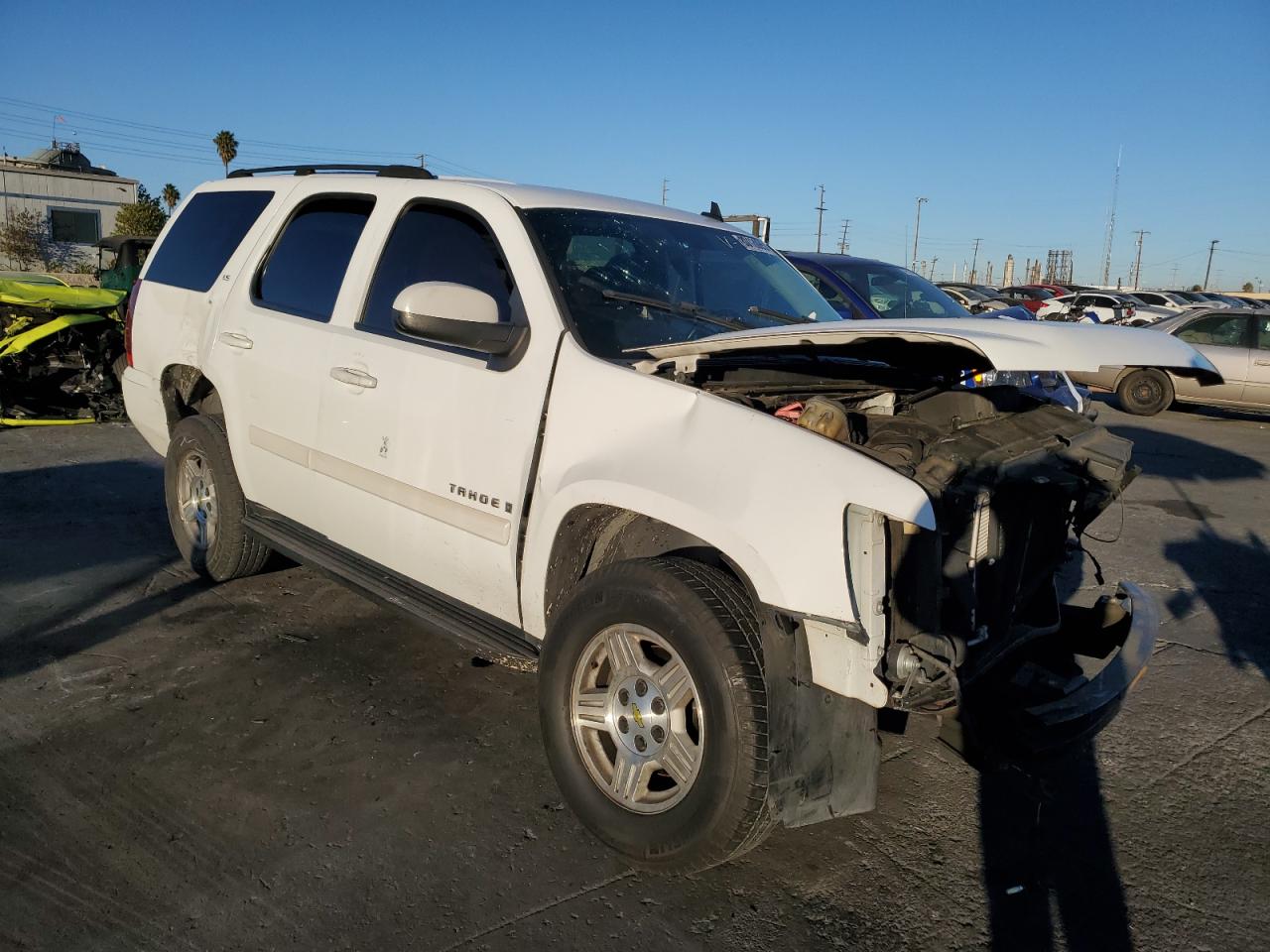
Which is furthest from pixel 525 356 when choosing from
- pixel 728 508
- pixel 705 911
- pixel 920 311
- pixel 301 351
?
pixel 920 311

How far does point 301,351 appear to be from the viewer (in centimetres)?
421

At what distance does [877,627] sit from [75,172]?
190 ft

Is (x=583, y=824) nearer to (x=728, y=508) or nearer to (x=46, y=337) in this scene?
(x=728, y=508)

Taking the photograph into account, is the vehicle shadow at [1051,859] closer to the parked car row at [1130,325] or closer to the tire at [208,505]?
the parked car row at [1130,325]

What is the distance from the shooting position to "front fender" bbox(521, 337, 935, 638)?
8.08 ft

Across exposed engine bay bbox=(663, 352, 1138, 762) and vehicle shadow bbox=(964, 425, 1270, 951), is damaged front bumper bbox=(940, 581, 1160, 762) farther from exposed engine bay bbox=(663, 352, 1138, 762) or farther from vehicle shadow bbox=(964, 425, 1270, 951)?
vehicle shadow bbox=(964, 425, 1270, 951)

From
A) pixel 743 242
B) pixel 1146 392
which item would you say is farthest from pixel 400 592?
pixel 1146 392

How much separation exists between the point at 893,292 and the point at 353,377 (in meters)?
6.87

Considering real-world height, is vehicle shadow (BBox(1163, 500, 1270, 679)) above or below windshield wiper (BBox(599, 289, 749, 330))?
below

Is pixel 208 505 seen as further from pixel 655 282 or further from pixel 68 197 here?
pixel 68 197

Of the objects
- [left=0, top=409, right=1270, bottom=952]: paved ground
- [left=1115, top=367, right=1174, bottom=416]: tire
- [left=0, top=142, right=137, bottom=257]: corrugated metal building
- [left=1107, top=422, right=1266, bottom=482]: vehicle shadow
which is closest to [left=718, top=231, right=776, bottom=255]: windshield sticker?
[left=0, top=409, right=1270, bottom=952]: paved ground

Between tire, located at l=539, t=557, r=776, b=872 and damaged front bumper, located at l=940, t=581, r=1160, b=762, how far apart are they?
0.61 metres

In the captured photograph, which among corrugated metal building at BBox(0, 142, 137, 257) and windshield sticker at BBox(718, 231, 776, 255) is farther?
corrugated metal building at BBox(0, 142, 137, 257)

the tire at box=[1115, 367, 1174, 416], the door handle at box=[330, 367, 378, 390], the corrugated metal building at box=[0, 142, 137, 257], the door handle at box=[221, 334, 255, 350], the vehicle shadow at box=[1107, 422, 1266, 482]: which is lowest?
the vehicle shadow at box=[1107, 422, 1266, 482]
